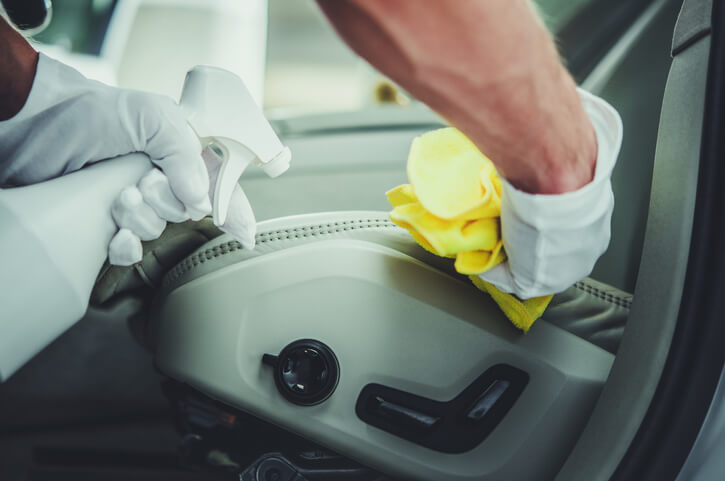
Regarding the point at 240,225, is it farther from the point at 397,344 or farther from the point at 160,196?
the point at 397,344

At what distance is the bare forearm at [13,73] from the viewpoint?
1.82 feet

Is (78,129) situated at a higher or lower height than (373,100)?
higher

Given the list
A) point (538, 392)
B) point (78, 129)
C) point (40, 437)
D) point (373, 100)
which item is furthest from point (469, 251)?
point (373, 100)

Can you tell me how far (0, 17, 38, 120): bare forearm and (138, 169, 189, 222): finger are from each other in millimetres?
166

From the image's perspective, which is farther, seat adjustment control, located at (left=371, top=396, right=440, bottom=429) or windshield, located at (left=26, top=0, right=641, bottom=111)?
windshield, located at (left=26, top=0, right=641, bottom=111)

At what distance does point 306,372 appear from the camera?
0.56 meters

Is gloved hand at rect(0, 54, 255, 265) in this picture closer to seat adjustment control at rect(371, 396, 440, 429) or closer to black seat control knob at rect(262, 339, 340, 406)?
black seat control knob at rect(262, 339, 340, 406)

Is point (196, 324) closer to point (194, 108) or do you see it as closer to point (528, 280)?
point (194, 108)

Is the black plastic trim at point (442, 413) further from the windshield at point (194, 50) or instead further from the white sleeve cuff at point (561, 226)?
the windshield at point (194, 50)

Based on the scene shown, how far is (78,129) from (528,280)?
1.58 feet

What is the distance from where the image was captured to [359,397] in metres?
0.56

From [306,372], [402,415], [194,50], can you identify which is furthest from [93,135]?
[194,50]

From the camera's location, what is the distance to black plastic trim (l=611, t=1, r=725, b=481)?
1.49 feet

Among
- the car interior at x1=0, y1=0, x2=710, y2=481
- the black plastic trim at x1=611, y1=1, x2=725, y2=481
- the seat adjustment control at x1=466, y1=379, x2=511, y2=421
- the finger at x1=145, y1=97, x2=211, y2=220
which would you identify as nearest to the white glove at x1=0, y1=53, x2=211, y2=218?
the finger at x1=145, y1=97, x2=211, y2=220
